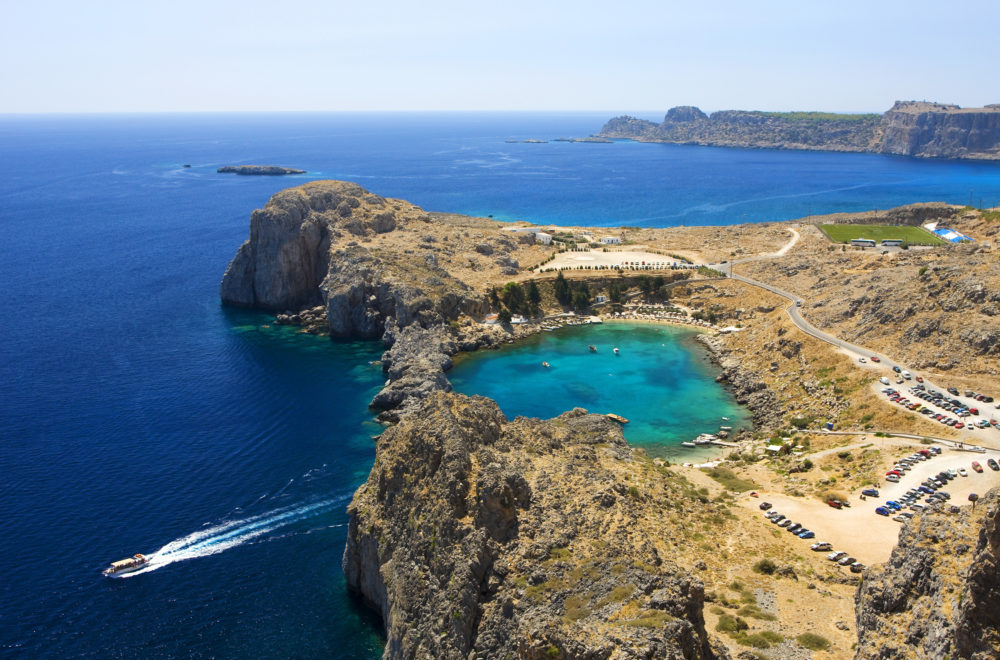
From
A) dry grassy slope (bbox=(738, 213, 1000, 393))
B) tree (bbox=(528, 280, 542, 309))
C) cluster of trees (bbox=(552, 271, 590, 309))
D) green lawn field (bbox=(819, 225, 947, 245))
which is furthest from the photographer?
green lawn field (bbox=(819, 225, 947, 245))

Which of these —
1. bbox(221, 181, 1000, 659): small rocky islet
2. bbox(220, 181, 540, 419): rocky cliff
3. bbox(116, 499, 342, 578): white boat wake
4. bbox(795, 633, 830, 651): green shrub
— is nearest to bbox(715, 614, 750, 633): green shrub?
bbox(221, 181, 1000, 659): small rocky islet

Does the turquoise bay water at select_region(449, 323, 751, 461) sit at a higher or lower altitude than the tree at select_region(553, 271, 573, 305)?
lower

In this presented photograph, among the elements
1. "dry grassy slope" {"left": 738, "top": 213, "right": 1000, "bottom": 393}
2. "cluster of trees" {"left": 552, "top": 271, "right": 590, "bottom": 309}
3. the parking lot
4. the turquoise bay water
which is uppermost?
"dry grassy slope" {"left": 738, "top": 213, "right": 1000, "bottom": 393}

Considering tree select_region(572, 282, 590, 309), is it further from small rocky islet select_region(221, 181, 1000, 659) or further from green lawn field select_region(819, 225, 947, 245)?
green lawn field select_region(819, 225, 947, 245)

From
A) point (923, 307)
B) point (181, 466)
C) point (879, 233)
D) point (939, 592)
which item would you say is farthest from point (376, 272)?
point (879, 233)

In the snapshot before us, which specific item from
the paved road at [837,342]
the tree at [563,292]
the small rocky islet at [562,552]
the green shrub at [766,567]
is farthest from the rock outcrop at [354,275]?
the paved road at [837,342]

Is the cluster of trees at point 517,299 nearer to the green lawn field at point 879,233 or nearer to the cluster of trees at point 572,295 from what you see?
the cluster of trees at point 572,295

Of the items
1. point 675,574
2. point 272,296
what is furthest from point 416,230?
point 675,574
